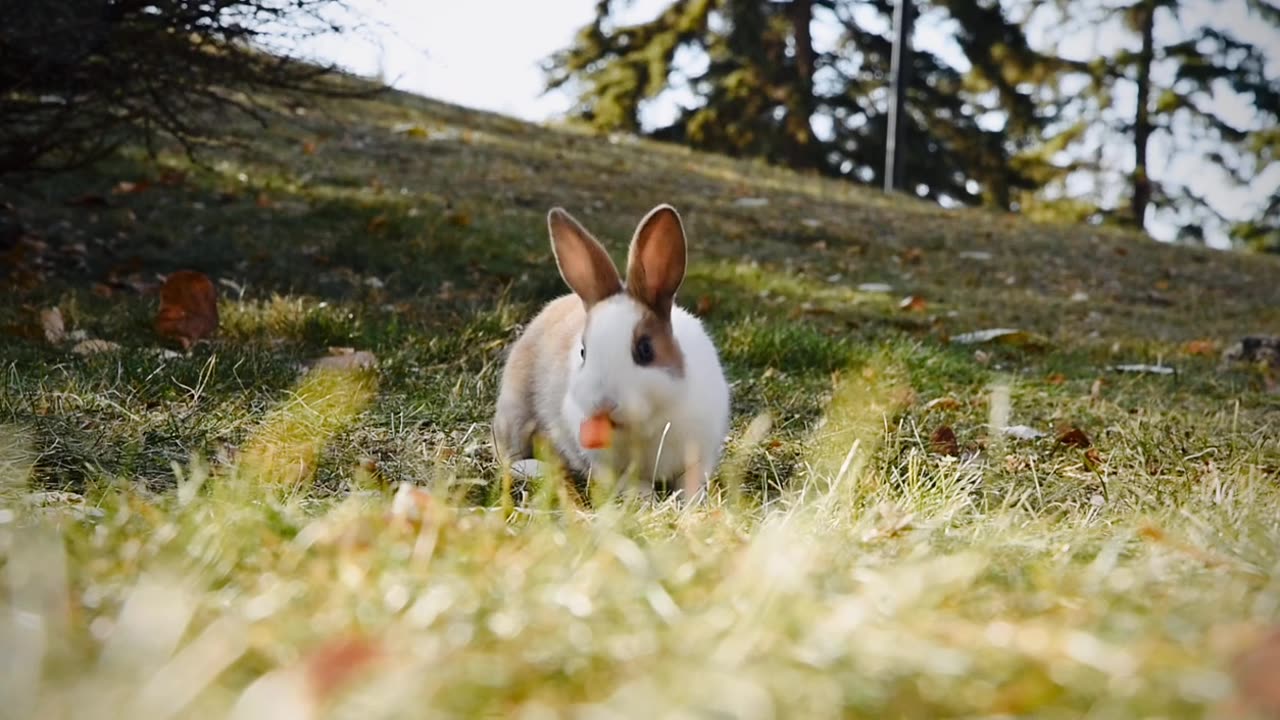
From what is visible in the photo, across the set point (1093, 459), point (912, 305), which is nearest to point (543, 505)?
point (1093, 459)

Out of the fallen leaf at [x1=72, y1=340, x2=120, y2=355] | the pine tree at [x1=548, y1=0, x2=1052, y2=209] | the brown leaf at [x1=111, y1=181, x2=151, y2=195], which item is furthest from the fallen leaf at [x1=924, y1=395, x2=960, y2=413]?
the pine tree at [x1=548, y1=0, x2=1052, y2=209]

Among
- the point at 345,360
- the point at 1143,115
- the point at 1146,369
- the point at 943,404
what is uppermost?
the point at 1143,115

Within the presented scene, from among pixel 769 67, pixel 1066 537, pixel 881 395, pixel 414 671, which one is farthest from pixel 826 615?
pixel 769 67

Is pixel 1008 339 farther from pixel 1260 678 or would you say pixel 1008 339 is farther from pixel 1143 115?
pixel 1143 115

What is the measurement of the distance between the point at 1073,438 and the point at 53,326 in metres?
4.03

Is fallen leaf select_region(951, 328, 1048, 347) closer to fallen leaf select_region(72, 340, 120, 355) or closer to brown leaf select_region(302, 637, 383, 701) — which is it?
fallen leaf select_region(72, 340, 120, 355)

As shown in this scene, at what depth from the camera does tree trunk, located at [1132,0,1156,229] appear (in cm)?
2247

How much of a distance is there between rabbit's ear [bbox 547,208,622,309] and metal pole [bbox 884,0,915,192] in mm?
14064

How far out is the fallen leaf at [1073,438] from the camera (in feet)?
12.3

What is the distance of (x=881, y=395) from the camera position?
449 centimetres

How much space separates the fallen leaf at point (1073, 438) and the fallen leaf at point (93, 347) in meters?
3.52

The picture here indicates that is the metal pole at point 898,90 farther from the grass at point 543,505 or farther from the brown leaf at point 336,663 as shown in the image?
the brown leaf at point 336,663

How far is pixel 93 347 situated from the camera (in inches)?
172

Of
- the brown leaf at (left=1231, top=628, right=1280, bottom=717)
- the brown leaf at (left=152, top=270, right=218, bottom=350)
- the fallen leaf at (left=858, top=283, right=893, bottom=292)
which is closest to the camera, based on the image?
the brown leaf at (left=1231, top=628, right=1280, bottom=717)
